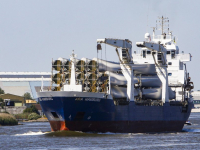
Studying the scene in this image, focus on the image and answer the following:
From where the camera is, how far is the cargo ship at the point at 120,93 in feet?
218

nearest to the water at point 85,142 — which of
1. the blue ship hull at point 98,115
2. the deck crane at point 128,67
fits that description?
the blue ship hull at point 98,115

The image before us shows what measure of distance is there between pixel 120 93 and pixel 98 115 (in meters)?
8.89

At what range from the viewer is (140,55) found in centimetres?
8956

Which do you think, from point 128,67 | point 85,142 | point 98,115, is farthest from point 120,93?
point 85,142

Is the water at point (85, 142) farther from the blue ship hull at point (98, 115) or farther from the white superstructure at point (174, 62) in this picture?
the white superstructure at point (174, 62)

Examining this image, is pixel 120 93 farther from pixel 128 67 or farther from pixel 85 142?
pixel 85 142

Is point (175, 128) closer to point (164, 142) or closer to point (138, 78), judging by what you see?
point (138, 78)

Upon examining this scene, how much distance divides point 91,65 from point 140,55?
65.3 feet

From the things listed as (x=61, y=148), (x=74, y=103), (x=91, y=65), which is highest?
(x=91, y=65)

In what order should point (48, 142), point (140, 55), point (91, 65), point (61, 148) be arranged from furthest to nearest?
point (140, 55) < point (91, 65) < point (48, 142) < point (61, 148)

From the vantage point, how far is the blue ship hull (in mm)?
65812

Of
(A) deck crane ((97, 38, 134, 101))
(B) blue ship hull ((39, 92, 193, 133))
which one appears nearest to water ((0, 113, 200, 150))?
(B) blue ship hull ((39, 92, 193, 133))

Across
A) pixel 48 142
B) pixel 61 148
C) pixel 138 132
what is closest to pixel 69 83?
pixel 138 132

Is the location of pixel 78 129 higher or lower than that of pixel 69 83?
lower
